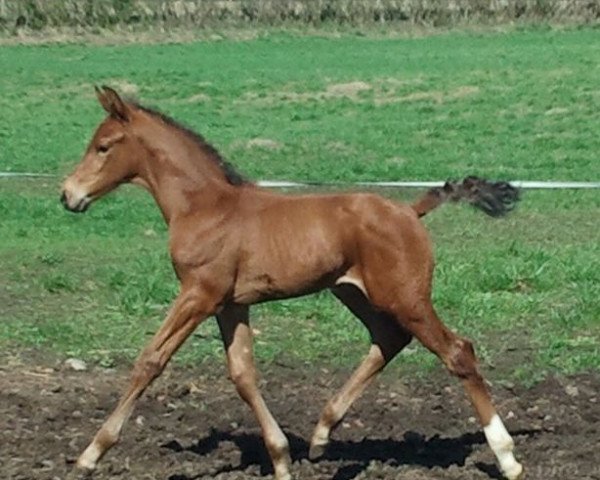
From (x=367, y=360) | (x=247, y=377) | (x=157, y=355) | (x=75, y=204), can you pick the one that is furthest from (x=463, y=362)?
(x=75, y=204)

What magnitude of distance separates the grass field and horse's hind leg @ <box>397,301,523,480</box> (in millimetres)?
2076

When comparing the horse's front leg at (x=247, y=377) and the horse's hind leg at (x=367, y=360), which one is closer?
the horse's front leg at (x=247, y=377)

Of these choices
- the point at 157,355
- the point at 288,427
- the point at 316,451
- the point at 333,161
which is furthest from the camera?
the point at 333,161

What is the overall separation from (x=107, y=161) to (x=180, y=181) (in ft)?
1.22

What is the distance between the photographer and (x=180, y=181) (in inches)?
303

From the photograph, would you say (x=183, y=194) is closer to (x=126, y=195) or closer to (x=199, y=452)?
(x=199, y=452)

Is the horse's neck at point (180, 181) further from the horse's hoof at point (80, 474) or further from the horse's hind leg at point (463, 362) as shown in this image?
the horse's hoof at point (80, 474)

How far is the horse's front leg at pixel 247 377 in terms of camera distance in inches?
297

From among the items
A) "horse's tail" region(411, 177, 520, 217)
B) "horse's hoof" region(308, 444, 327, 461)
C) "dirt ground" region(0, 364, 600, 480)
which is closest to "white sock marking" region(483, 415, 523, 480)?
"dirt ground" region(0, 364, 600, 480)

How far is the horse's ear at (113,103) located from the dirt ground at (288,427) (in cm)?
174

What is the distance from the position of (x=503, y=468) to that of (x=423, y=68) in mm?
30739

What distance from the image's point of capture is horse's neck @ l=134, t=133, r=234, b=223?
7676 mm

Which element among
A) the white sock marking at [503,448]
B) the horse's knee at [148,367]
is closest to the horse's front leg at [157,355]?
A: the horse's knee at [148,367]

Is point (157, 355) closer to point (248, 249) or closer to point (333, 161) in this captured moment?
point (248, 249)
